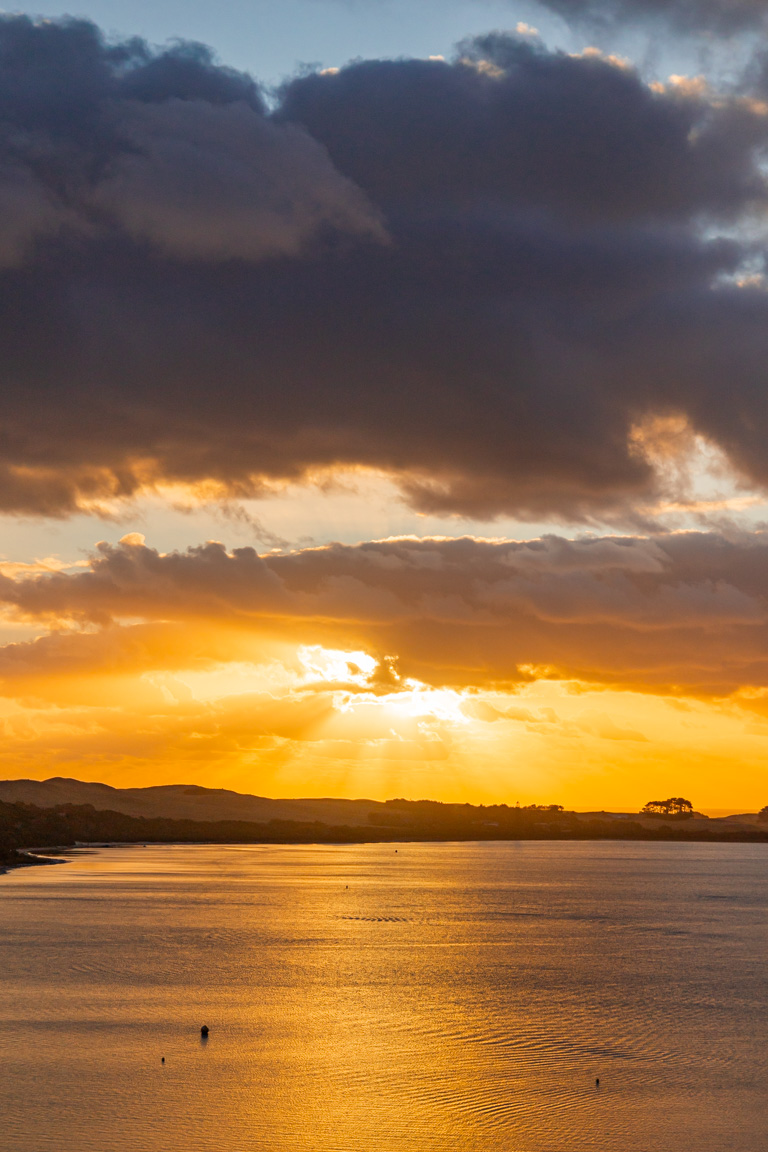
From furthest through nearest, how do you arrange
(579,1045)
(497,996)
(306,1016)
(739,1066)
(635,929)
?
(635,929)
(497,996)
(306,1016)
(579,1045)
(739,1066)

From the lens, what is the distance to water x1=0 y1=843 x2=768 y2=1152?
28.6 meters

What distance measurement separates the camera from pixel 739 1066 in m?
36.4

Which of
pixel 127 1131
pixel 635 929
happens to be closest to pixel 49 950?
pixel 127 1131

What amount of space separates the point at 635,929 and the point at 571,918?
29.1 ft

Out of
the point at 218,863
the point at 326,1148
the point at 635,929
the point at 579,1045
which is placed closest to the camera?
the point at 326,1148

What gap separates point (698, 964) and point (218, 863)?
121 m

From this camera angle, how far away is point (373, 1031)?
134 feet

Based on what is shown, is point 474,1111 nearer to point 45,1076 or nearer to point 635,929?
point 45,1076

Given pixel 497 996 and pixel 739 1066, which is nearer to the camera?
pixel 739 1066

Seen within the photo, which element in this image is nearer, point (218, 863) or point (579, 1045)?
point (579, 1045)

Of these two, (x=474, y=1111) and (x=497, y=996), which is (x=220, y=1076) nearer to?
(x=474, y=1111)

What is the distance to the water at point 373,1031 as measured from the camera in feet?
93.8

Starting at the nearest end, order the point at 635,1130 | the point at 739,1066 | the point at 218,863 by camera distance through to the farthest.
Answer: the point at 635,1130, the point at 739,1066, the point at 218,863

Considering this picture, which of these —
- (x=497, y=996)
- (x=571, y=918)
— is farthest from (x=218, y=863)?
(x=497, y=996)
